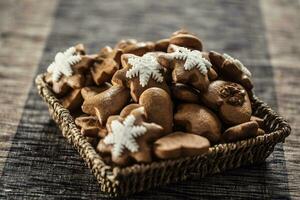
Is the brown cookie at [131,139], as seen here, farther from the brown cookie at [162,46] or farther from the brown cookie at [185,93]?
the brown cookie at [162,46]

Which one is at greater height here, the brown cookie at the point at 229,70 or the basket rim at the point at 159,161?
the brown cookie at the point at 229,70

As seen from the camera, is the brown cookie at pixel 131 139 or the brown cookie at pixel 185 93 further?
the brown cookie at pixel 185 93

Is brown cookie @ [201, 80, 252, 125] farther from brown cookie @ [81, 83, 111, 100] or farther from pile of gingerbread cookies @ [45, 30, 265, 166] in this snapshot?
brown cookie @ [81, 83, 111, 100]

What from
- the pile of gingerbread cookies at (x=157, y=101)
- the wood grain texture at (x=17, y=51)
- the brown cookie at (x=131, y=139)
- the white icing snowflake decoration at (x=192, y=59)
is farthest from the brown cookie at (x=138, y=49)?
the wood grain texture at (x=17, y=51)

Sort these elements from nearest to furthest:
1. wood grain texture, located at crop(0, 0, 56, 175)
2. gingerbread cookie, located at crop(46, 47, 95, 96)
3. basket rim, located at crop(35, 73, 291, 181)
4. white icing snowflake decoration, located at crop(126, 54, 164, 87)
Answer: basket rim, located at crop(35, 73, 291, 181), white icing snowflake decoration, located at crop(126, 54, 164, 87), gingerbread cookie, located at crop(46, 47, 95, 96), wood grain texture, located at crop(0, 0, 56, 175)

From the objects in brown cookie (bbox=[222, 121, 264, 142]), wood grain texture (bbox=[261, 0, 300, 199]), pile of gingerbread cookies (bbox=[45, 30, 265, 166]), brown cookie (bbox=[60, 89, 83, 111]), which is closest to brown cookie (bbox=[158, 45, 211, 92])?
pile of gingerbread cookies (bbox=[45, 30, 265, 166])

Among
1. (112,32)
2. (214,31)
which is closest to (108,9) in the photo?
(112,32)

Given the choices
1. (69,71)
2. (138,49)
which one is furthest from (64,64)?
(138,49)
